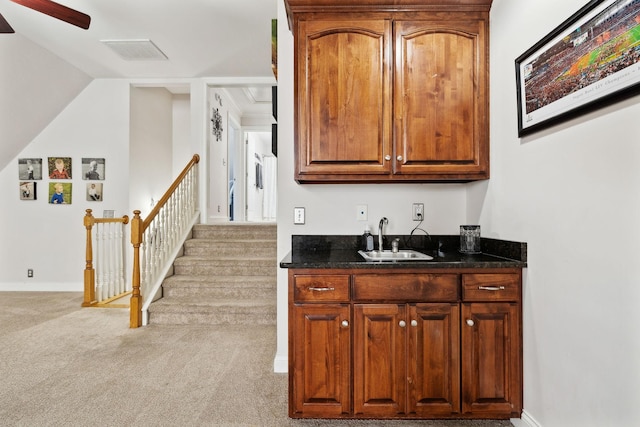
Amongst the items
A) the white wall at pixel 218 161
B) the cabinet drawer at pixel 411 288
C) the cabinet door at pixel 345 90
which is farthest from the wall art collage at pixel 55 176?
the cabinet drawer at pixel 411 288

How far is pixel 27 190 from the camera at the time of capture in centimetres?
497

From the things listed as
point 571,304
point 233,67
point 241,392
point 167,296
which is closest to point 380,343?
point 571,304

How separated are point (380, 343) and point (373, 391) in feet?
0.81

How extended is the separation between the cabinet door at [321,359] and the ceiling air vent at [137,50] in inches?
149

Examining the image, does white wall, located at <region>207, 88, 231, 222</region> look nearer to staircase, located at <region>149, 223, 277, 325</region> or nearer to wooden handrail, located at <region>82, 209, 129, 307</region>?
staircase, located at <region>149, 223, 277, 325</region>

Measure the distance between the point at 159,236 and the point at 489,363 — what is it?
3485 millimetres

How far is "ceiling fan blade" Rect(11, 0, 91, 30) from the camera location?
7.87ft

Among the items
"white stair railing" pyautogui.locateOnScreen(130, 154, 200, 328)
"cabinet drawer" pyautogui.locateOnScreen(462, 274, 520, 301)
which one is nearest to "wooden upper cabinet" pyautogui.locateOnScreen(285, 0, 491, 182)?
"cabinet drawer" pyautogui.locateOnScreen(462, 274, 520, 301)

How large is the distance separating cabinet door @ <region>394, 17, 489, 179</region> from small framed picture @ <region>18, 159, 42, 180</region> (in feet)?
17.7

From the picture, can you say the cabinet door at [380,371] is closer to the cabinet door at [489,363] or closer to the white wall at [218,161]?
the cabinet door at [489,363]

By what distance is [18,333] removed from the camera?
320 centimetres

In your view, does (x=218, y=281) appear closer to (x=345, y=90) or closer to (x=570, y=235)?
(x=345, y=90)

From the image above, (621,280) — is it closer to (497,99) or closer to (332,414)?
(497,99)

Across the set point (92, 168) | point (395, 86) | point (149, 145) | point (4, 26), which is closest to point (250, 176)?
point (149, 145)
